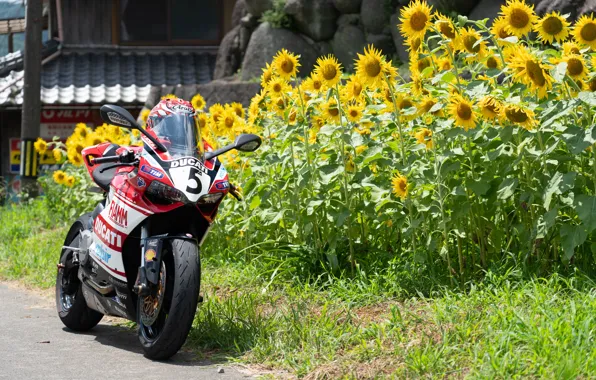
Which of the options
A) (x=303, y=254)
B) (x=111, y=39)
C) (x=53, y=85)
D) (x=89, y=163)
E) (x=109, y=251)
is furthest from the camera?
(x=111, y=39)

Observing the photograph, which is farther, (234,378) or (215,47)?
(215,47)

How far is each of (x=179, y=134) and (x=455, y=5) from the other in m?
7.73

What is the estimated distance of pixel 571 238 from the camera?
5133 mm

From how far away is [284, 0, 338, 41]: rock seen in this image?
47.8 ft

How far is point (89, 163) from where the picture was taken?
627cm

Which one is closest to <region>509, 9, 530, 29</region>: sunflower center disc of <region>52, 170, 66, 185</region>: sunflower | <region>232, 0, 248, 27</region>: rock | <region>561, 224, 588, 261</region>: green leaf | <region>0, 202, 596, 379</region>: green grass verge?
<region>561, 224, 588, 261</region>: green leaf

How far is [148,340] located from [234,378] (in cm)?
67

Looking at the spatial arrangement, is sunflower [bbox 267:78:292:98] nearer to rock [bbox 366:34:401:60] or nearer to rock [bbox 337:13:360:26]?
rock [bbox 366:34:401:60]

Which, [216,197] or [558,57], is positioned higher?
[558,57]

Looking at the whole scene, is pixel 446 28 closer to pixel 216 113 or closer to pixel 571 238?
pixel 571 238

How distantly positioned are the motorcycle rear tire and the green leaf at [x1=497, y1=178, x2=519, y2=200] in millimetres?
2691

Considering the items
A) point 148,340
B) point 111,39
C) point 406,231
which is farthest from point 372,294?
point 111,39

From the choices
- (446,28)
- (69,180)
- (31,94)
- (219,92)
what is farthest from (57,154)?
(446,28)

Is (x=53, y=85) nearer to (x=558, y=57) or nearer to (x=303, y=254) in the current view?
(x=303, y=254)
